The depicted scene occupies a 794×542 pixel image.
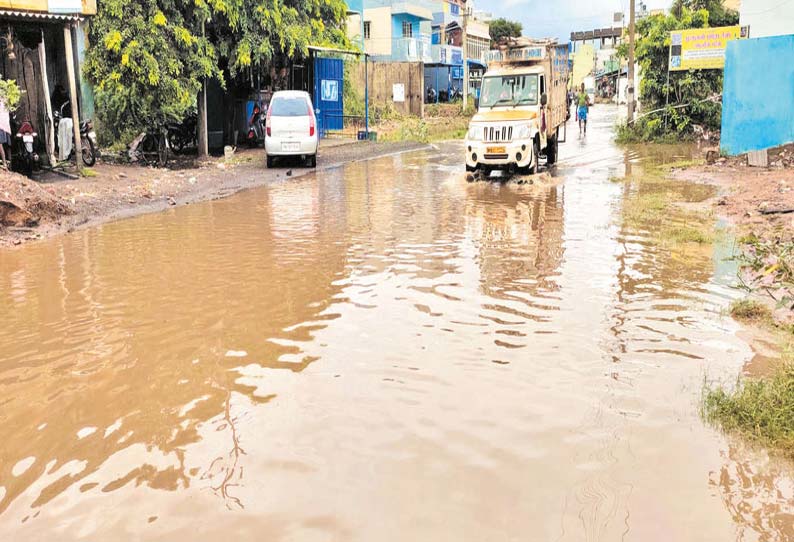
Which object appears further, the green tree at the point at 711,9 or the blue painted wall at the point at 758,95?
the green tree at the point at 711,9

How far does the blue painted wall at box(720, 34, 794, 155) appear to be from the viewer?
18516mm

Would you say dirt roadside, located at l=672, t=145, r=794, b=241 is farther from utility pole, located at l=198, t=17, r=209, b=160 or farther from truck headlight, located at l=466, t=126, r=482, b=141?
utility pole, located at l=198, t=17, r=209, b=160

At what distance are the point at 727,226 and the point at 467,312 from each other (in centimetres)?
581

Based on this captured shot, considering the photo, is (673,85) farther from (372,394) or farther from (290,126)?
(372,394)

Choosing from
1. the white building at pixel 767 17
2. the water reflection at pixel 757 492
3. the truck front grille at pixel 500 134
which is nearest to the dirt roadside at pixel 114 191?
the truck front grille at pixel 500 134

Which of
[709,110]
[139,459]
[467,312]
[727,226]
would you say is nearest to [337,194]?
[727,226]

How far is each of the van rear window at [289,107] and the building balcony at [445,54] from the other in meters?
32.9

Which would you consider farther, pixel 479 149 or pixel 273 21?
pixel 273 21

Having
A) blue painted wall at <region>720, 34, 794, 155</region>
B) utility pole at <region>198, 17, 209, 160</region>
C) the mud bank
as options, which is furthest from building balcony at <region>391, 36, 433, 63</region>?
the mud bank

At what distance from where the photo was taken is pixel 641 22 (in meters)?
28.9

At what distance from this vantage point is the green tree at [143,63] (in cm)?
1653

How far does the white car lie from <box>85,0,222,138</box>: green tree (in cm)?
189

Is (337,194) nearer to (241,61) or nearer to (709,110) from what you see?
(241,61)

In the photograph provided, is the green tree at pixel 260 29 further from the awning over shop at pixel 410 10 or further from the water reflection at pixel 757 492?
the awning over shop at pixel 410 10
